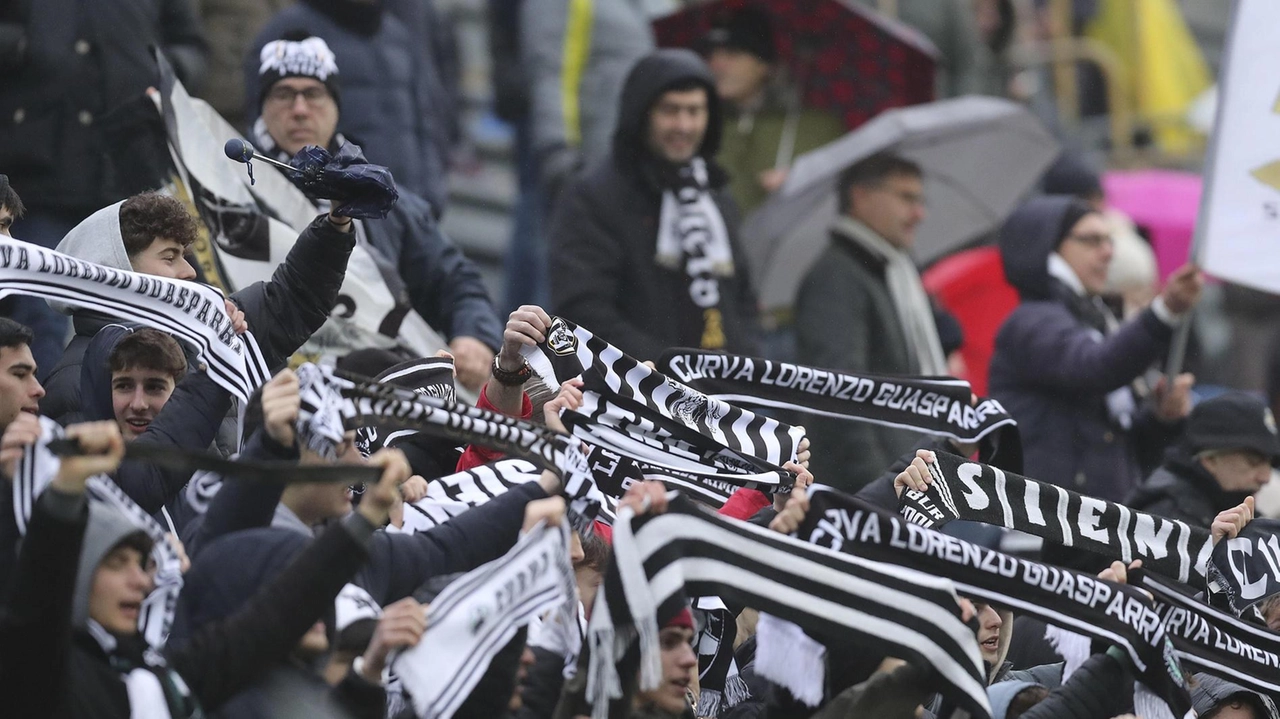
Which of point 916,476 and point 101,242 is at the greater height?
point 101,242

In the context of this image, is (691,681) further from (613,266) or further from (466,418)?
(613,266)

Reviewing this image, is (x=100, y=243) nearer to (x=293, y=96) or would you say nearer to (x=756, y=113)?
(x=293, y=96)

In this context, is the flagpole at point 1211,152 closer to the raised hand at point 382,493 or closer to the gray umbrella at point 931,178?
the gray umbrella at point 931,178

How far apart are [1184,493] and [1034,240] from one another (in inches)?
69.3

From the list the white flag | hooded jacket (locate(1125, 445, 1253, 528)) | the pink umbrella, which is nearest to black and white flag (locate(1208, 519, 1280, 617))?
hooded jacket (locate(1125, 445, 1253, 528))

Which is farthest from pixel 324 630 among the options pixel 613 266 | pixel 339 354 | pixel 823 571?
pixel 613 266

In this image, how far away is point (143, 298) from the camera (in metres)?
6.08

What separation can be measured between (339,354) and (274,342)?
1.03 m

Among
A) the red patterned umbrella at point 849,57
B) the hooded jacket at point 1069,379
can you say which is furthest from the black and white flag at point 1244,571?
the red patterned umbrella at point 849,57

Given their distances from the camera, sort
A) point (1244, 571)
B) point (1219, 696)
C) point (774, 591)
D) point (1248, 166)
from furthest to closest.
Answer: point (1248, 166), point (1244, 571), point (1219, 696), point (774, 591)

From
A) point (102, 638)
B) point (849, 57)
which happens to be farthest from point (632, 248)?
point (102, 638)

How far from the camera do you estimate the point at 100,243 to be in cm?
639

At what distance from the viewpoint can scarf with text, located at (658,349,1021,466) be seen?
7.03 meters

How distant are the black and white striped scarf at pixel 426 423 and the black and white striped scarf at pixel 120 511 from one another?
1.65ft
